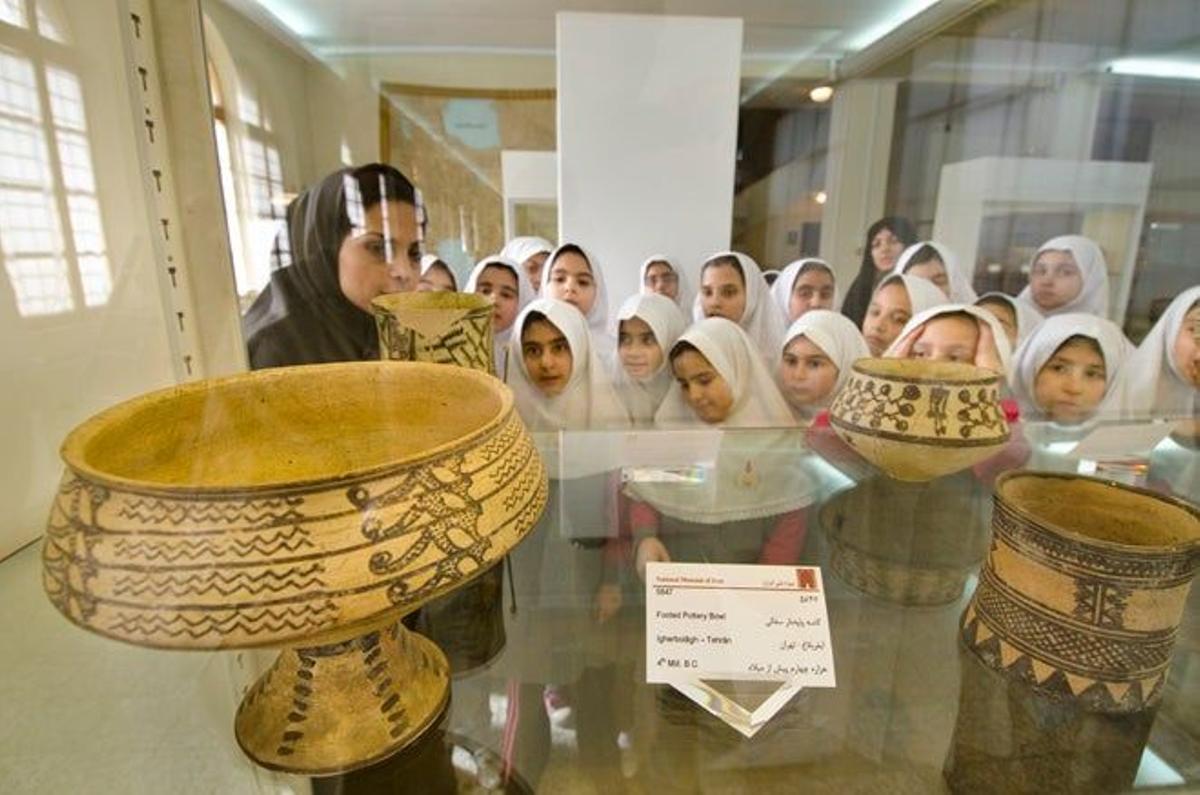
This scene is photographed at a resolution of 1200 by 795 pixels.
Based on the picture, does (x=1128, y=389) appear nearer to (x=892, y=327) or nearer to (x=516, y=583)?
(x=892, y=327)

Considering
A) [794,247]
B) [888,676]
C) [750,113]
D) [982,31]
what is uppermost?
[982,31]

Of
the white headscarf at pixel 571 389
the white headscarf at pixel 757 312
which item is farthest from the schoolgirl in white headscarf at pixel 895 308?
the white headscarf at pixel 571 389

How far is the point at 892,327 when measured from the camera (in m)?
0.87

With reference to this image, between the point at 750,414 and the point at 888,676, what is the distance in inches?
17.7

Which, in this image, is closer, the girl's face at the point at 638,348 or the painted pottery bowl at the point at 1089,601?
the painted pottery bowl at the point at 1089,601

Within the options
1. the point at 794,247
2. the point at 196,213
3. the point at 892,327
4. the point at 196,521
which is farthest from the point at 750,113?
the point at 196,521

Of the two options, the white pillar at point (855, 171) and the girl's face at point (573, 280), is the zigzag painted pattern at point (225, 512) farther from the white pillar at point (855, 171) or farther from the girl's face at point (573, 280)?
the white pillar at point (855, 171)

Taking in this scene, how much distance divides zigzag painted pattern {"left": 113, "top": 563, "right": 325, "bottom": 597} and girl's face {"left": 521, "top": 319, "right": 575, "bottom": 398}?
1.81ft

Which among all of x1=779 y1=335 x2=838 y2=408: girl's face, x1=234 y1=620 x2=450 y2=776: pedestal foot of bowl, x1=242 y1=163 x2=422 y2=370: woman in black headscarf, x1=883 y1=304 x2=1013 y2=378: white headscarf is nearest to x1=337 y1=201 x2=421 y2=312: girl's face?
x1=242 y1=163 x2=422 y2=370: woman in black headscarf

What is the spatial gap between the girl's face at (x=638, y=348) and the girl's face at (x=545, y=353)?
7cm

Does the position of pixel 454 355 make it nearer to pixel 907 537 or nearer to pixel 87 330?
pixel 87 330

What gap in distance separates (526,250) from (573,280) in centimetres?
7

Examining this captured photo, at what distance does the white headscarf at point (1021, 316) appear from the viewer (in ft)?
2.90

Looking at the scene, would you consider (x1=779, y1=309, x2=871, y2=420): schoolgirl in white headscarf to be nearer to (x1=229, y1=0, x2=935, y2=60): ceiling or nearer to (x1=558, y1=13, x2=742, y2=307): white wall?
(x1=558, y1=13, x2=742, y2=307): white wall
